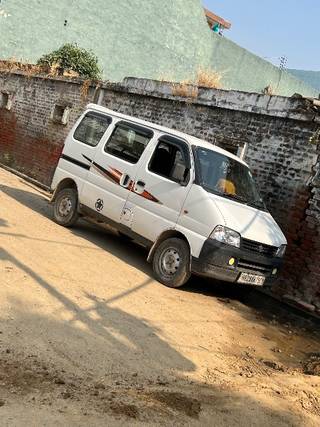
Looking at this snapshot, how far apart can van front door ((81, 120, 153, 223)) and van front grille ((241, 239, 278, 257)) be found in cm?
224

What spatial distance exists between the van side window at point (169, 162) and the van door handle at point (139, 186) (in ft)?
0.84

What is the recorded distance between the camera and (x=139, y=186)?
820 cm

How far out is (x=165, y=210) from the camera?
7.74 m

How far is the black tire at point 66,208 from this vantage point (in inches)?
373

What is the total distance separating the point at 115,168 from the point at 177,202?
5.30ft

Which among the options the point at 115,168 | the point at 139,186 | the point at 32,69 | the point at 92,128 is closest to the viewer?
the point at 139,186

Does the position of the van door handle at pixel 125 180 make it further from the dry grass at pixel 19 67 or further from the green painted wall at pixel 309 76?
the green painted wall at pixel 309 76

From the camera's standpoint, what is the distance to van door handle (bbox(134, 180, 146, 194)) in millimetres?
8135

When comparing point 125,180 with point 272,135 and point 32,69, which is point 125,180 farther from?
point 32,69

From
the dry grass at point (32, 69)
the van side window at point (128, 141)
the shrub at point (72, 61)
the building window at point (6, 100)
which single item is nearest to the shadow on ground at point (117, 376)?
the van side window at point (128, 141)

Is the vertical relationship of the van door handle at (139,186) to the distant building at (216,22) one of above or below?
below

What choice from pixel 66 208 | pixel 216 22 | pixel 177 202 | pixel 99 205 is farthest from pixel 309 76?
pixel 177 202

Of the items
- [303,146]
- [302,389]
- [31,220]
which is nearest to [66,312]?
[302,389]

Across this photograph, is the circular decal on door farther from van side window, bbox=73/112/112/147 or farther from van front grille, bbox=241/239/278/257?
van front grille, bbox=241/239/278/257
